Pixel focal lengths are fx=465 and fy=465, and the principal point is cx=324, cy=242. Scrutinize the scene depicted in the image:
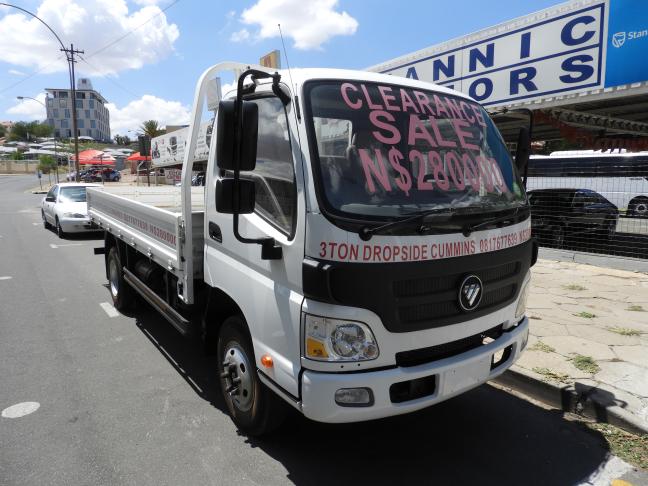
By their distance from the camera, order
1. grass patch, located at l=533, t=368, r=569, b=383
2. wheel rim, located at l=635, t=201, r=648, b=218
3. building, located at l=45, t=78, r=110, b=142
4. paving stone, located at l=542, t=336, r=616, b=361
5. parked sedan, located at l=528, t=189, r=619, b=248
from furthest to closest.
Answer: building, located at l=45, t=78, r=110, b=142, parked sedan, located at l=528, t=189, r=619, b=248, wheel rim, located at l=635, t=201, r=648, b=218, paving stone, located at l=542, t=336, r=616, b=361, grass patch, located at l=533, t=368, r=569, b=383

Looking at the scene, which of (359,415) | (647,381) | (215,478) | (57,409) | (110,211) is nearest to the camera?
(359,415)

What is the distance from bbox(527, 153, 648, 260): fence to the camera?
8.38 metres

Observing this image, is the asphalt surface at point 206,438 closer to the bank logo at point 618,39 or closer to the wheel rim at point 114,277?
the wheel rim at point 114,277

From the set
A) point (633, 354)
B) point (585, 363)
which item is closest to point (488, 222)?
point (585, 363)

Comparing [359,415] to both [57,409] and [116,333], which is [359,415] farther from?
[116,333]

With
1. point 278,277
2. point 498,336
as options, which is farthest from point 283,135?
point 498,336

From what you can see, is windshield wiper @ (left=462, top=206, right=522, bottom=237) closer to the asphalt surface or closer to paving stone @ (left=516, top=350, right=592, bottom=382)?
the asphalt surface

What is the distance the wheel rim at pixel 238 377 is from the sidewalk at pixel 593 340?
2353mm

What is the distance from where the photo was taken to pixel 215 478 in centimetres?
276

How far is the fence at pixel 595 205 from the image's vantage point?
838 centimetres

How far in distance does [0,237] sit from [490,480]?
1398 cm

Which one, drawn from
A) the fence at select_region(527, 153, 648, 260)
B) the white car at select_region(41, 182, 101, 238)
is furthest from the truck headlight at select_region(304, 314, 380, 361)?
the white car at select_region(41, 182, 101, 238)

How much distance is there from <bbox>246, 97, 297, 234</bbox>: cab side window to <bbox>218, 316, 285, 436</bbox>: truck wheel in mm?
812

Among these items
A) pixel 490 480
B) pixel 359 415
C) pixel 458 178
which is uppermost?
pixel 458 178
